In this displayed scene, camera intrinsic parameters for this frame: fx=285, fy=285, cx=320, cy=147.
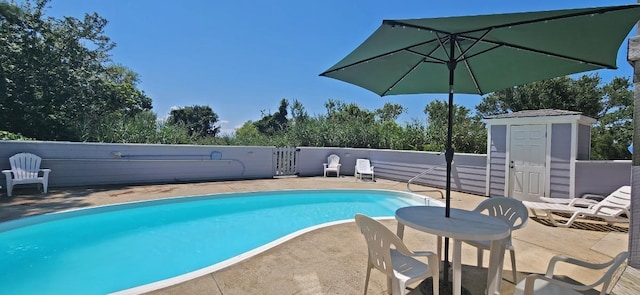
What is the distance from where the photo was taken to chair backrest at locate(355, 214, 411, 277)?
76.4 inches

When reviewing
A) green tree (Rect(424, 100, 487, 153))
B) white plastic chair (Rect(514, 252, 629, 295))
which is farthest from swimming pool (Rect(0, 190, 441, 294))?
green tree (Rect(424, 100, 487, 153))

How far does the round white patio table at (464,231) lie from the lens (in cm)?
195

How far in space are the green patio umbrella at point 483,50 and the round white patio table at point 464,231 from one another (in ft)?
0.68

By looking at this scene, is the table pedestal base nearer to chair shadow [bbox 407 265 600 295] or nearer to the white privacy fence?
chair shadow [bbox 407 265 600 295]

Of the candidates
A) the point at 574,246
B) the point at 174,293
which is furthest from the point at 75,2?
the point at 574,246

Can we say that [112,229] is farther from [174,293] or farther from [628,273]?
[628,273]

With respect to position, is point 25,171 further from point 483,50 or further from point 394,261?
point 483,50

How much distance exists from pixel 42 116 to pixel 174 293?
36.8 feet

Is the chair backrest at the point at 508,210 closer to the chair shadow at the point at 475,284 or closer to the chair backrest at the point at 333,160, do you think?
the chair shadow at the point at 475,284

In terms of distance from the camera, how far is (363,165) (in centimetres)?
973

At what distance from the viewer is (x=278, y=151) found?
970 centimetres

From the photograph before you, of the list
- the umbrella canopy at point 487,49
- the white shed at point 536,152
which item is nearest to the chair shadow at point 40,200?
the umbrella canopy at point 487,49

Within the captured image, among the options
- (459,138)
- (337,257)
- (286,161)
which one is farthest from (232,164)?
(459,138)

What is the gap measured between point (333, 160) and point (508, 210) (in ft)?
24.6
